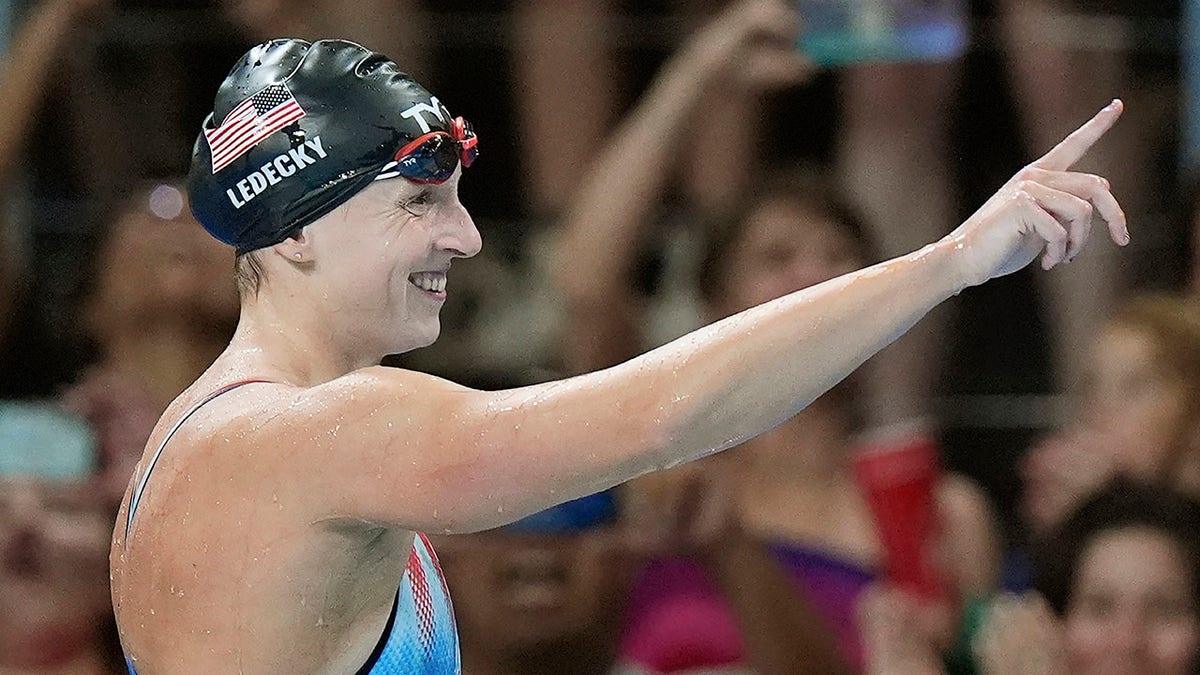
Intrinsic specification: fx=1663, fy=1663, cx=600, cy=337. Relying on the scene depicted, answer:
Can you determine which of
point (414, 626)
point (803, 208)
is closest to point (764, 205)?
point (803, 208)

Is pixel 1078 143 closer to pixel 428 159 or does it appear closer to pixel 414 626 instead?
pixel 428 159

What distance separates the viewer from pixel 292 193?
216 centimetres

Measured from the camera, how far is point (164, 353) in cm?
490

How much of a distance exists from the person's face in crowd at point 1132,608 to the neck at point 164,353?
2559 millimetres

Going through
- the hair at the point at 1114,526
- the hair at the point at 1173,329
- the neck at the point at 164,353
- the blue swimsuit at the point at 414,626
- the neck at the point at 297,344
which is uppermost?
the neck at the point at 297,344

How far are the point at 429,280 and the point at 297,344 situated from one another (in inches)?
7.7

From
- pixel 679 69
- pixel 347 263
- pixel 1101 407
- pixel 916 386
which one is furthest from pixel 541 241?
pixel 347 263

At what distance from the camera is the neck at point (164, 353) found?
16.0ft

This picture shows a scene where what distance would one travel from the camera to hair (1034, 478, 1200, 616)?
4508 millimetres

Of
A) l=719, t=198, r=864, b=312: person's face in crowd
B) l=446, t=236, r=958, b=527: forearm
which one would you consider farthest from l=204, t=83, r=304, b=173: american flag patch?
l=719, t=198, r=864, b=312: person's face in crowd

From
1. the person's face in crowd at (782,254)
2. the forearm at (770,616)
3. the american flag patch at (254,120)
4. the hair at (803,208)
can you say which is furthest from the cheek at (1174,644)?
the american flag patch at (254,120)

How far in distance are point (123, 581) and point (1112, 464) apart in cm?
330

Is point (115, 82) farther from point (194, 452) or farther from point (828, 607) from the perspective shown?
point (194, 452)

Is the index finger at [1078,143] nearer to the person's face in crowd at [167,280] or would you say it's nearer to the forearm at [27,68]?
the person's face in crowd at [167,280]
